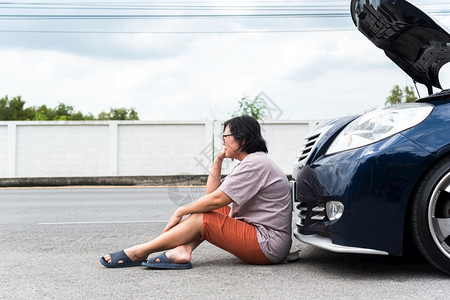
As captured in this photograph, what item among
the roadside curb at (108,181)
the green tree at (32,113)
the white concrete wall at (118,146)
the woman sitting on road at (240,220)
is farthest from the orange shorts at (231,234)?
the green tree at (32,113)

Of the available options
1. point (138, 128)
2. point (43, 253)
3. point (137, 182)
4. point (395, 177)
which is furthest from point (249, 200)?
point (138, 128)

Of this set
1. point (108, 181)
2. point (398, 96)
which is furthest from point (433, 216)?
point (398, 96)

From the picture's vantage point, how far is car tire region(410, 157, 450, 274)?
312cm

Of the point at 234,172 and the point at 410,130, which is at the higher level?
the point at 410,130

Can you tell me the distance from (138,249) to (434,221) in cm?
186

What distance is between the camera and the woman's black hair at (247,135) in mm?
3740

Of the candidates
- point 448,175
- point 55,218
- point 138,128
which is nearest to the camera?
point 448,175

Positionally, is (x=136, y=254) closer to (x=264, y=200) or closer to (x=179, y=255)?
(x=179, y=255)

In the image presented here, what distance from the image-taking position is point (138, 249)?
3.65 m

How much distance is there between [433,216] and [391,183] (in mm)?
310

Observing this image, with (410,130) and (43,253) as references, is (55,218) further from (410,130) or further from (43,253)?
(410,130)

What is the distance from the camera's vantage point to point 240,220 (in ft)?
12.2

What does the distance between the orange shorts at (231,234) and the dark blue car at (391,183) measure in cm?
40

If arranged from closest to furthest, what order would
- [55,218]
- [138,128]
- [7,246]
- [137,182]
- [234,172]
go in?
[234,172] < [7,246] < [55,218] < [137,182] < [138,128]
